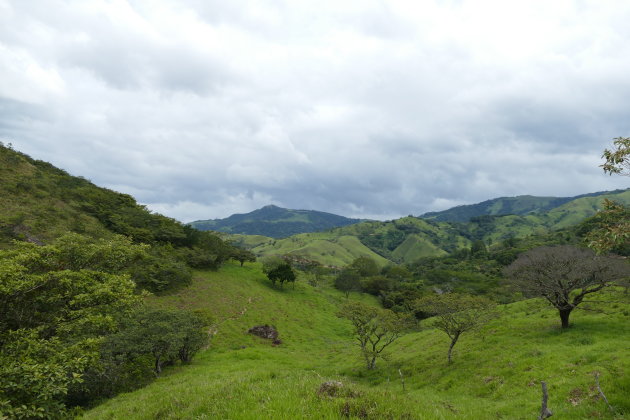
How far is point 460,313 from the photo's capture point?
3175 centimetres

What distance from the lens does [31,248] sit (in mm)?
18984

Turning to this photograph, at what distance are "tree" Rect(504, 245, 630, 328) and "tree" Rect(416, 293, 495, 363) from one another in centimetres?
537

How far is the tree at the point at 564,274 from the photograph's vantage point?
2905 centimetres

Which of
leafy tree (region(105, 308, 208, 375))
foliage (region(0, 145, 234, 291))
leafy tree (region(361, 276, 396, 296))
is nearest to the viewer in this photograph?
leafy tree (region(105, 308, 208, 375))

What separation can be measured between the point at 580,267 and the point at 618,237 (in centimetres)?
2444

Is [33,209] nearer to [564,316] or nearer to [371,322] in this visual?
[371,322]

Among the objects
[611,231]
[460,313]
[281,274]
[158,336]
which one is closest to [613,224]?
[611,231]

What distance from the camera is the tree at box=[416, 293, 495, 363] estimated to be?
99.4ft

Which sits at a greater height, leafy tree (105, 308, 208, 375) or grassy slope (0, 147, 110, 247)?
grassy slope (0, 147, 110, 247)

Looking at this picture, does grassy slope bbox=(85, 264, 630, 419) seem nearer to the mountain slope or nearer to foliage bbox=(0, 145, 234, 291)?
foliage bbox=(0, 145, 234, 291)

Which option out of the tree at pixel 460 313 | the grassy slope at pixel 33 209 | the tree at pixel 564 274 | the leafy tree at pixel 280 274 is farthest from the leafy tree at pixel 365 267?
the tree at pixel 460 313

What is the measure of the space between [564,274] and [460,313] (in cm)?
1152

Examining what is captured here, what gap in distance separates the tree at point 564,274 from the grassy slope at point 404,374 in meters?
3.12

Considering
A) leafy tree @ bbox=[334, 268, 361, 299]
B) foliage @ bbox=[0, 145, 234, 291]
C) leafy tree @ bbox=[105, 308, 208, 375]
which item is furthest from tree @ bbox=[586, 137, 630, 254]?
leafy tree @ bbox=[334, 268, 361, 299]
